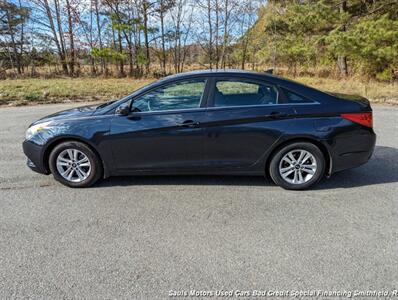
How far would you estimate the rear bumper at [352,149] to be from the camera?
3.54 meters

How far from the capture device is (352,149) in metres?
3.58

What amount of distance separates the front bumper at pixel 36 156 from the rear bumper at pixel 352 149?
375 centimetres

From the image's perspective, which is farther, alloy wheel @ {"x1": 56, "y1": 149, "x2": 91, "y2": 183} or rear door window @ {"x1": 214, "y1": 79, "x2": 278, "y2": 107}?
alloy wheel @ {"x1": 56, "y1": 149, "x2": 91, "y2": 183}

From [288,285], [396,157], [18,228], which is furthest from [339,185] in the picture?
[18,228]

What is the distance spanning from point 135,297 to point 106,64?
2249 cm

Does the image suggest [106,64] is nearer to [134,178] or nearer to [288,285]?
[134,178]

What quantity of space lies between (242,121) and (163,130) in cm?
99

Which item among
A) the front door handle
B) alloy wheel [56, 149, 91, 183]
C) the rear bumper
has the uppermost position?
the front door handle

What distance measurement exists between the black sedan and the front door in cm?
1

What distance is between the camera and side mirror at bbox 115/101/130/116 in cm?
353

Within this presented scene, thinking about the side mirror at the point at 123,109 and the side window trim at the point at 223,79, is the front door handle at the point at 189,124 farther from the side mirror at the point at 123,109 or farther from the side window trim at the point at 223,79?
the side mirror at the point at 123,109

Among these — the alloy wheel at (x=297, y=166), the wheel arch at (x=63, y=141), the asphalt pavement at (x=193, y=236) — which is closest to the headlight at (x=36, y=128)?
the wheel arch at (x=63, y=141)

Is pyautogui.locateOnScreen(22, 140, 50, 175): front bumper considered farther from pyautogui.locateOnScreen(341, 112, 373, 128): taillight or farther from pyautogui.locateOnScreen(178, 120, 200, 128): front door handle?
pyautogui.locateOnScreen(341, 112, 373, 128): taillight

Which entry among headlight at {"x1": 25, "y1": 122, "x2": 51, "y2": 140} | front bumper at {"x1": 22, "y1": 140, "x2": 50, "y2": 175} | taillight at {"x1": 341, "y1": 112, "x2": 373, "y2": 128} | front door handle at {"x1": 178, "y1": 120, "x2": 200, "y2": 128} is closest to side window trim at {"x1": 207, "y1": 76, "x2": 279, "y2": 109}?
front door handle at {"x1": 178, "y1": 120, "x2": 200, "y2": 128}
